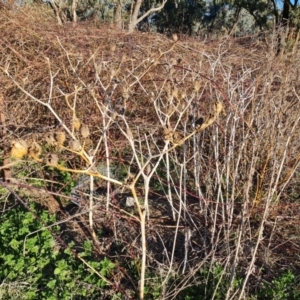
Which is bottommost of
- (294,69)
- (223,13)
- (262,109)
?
(262,109)

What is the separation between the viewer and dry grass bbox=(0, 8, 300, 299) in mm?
2221

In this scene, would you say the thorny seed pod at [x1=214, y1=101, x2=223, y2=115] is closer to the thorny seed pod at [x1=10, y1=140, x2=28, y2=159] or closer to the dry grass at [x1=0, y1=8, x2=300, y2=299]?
the dry grass at [x1=0, y1=8, x2=300, y2=299]

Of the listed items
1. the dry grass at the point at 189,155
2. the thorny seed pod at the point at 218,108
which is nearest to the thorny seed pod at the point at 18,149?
the dry grass at the point at 189,155

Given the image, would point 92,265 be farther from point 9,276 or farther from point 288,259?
point 288,259

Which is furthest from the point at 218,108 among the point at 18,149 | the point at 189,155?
the point at 189,155

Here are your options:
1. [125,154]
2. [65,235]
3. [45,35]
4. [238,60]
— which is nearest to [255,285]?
[65,235]

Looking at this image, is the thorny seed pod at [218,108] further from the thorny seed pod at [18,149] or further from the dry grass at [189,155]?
the thorny seed pod at [18,149]

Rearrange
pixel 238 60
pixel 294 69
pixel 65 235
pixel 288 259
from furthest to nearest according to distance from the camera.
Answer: pixel 238 60 < pixel 294 69 < pixel 65 235 < pixel 288 259

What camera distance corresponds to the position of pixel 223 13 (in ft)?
87.2

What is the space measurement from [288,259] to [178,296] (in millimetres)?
892

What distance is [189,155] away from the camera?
147 inches

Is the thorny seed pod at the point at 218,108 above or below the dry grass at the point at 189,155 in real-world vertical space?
above

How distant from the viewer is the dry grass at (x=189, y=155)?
222cm

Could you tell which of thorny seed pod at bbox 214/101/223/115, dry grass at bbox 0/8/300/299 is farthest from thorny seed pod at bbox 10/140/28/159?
thorny seed pod at bbox 214/101/223/115
